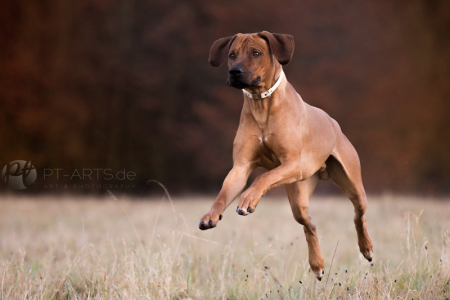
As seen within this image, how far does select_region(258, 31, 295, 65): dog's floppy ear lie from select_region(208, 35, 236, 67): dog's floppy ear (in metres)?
0.31

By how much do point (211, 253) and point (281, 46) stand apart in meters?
3.70

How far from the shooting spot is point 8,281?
4.60 metres

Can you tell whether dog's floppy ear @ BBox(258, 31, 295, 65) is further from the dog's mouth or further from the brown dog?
the dog's mouth

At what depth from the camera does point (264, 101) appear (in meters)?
3.72

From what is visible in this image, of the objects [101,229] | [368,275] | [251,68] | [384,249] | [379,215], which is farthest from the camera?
[379,215]

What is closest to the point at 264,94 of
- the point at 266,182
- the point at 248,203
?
the point at 266,182

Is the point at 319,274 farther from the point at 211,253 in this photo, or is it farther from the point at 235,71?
the point at 235,71

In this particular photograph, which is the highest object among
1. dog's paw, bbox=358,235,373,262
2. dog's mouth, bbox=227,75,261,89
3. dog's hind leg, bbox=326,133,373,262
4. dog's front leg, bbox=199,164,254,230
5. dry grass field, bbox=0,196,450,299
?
dog's mouth, bbox=227,75,261,89

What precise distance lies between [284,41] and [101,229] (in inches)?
234

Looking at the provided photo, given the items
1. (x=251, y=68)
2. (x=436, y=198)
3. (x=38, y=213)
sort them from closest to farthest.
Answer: (x=251, y=68) → (x=38, y=213) → (x=436, y=198)

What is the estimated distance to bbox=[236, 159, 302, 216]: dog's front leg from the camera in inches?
129

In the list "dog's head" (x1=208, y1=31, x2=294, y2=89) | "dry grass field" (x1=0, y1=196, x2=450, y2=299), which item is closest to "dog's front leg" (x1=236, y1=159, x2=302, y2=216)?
"dog's head" (x1=208, y1=31, x2=294, y2=89)

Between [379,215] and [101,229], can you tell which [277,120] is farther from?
[379,215]

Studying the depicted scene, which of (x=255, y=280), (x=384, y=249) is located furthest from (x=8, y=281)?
(x=384, y=249)
